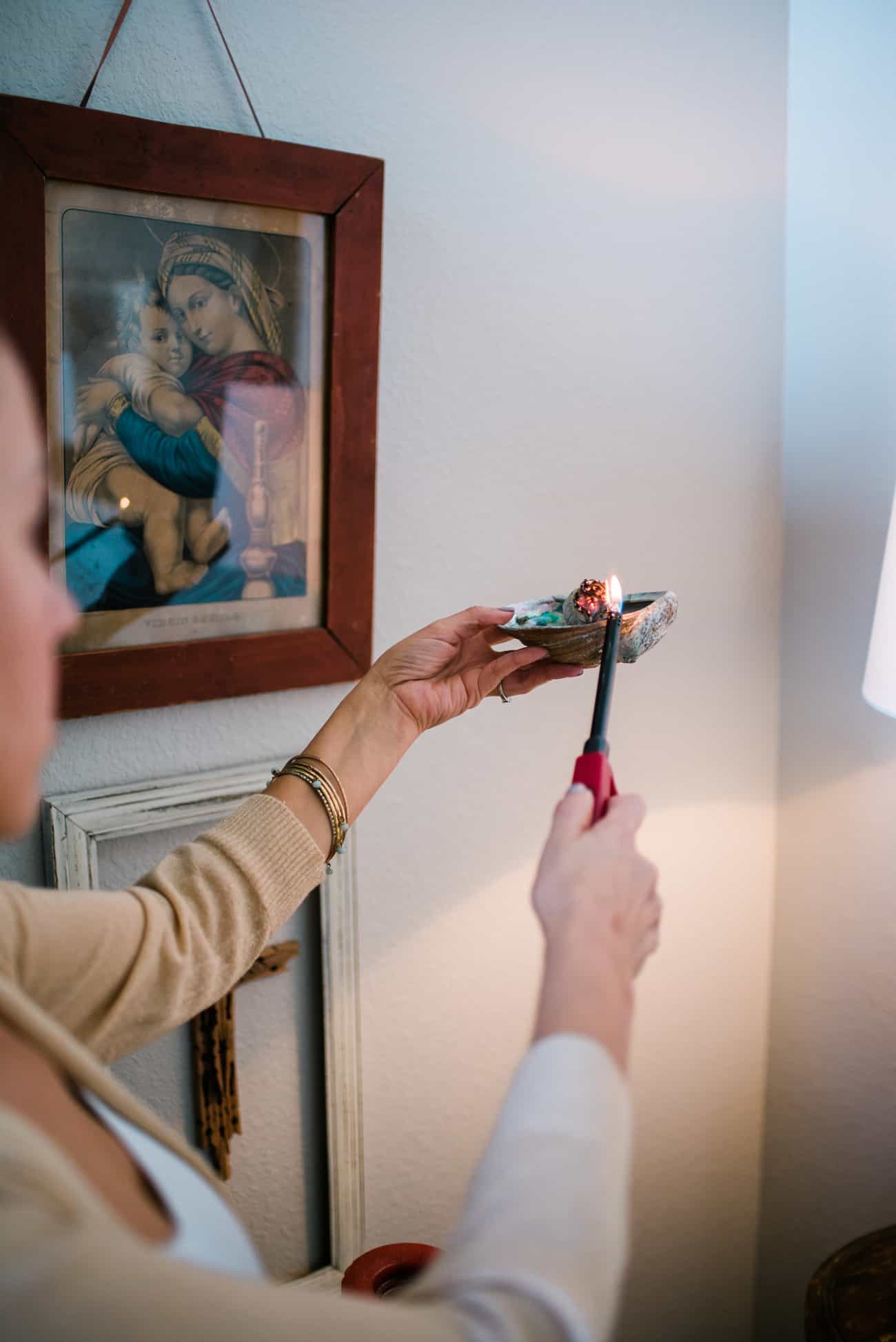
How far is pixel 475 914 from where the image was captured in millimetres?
1337

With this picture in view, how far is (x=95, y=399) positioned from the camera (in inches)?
36.9

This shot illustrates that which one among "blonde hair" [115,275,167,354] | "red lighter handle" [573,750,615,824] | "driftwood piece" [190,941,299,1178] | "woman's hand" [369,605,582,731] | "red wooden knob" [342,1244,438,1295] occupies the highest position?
"blonde hair" [115,275,167,354]

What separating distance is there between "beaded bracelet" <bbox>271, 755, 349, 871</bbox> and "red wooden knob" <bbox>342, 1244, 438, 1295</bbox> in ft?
1.50

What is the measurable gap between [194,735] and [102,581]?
0.19 metres

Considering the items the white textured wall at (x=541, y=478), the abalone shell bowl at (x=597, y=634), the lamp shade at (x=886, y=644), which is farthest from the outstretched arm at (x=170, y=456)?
the lamp shade at (x=886, y=644)

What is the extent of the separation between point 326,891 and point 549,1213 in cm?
76

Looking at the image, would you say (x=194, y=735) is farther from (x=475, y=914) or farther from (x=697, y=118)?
(x=697, y=118)

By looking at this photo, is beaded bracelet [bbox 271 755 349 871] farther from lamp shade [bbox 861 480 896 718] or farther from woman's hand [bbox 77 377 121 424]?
lamp shade [bbox 861 480 896 718]

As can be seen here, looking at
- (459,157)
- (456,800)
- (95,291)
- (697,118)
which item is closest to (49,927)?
(95,291)

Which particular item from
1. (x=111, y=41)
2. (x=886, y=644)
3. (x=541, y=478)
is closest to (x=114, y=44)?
(x=111, y=41)

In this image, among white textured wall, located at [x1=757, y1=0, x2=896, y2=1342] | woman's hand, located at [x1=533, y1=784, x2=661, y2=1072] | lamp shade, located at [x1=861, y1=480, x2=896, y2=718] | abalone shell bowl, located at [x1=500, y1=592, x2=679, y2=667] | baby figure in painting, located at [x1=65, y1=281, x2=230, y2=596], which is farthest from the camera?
white textured wall, located at [x1=757, y1=0, x2=896, y2=1342]

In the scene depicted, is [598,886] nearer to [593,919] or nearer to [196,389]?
[593,919]

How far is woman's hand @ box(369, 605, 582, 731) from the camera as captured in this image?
35.9 inches

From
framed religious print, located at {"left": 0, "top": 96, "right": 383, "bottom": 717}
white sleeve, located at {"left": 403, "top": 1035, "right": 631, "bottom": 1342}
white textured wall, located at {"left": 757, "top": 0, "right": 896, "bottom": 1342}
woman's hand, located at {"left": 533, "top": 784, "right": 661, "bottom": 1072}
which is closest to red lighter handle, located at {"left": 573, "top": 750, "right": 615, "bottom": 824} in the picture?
woman's hand, located at {"left": 533, "top": 784, "right": 661, "bottom": 1072}
